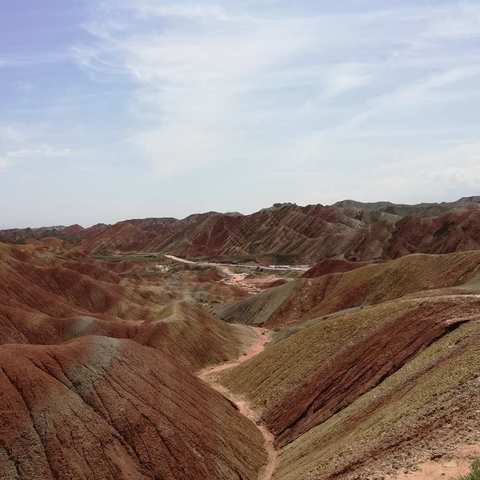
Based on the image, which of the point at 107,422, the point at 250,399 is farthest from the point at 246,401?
the point at 107,422

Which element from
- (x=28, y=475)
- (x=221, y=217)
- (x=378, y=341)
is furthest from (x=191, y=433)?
(x=221, y=217)

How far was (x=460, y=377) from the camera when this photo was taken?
23375mm

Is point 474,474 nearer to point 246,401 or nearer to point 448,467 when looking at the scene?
point 448,467

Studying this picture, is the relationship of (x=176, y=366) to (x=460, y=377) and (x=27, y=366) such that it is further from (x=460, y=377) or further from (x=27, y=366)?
(x=460, y=377)

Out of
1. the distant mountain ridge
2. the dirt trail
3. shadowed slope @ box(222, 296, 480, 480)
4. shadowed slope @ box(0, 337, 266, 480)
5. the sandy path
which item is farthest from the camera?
the distant mountain ridge

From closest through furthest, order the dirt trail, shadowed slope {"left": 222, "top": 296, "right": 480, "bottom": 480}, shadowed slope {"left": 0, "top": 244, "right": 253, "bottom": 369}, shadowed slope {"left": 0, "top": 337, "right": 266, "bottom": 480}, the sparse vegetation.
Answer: the sparse vegetation → shadowed slope {"left": 222, "top": 296, "right": 480, "bottom": 480} → shadowed slope {"left": 0, "top": 337, "right": 266, "bottom": 480} → the dirt trail → shadowed slope {"left": 0, "top": 244, "right": 253, "bottom": 369}

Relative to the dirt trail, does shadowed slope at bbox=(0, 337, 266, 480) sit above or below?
above

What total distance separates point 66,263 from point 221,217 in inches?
3977

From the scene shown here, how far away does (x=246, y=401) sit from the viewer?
4153cm

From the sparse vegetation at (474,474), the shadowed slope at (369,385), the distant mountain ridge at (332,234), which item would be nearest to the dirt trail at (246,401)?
the shadowed slope at (369,385)

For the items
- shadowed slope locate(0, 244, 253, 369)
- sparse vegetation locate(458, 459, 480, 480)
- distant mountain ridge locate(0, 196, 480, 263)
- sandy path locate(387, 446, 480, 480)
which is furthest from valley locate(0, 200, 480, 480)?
distant mountain ridge locate(0, 196, 480, 263)

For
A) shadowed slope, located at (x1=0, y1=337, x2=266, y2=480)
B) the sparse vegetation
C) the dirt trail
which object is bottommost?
the dirt trail

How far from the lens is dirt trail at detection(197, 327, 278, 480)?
102 feet

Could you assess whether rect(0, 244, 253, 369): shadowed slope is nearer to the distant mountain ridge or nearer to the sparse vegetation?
the sparse vegetation
